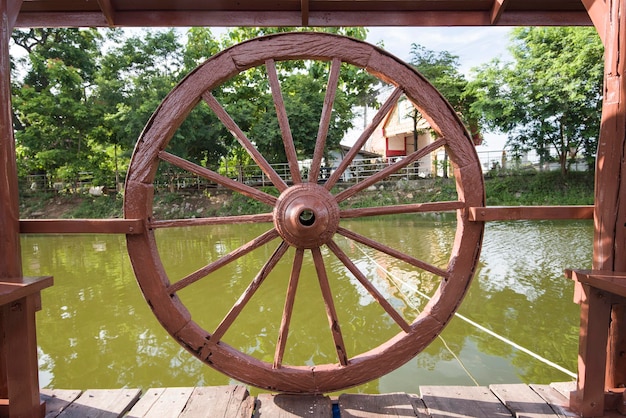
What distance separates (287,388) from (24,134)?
50.2ft

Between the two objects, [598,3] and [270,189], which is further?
[270,189]

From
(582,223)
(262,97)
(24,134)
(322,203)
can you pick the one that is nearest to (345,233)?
(322,203)

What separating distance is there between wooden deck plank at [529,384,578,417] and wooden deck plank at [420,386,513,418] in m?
0.21

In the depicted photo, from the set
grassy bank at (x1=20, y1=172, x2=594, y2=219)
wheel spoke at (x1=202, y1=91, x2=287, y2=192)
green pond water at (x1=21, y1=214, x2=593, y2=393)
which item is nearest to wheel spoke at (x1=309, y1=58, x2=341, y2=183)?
wheel spoke at (x1=202, y1=91, x2=287, y2=192)

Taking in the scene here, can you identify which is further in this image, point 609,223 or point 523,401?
point 523,401

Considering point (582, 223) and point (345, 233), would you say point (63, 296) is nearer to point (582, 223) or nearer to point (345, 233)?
point (345, 233)

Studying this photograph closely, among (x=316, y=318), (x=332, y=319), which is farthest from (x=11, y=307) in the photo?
(x=316, y=318)

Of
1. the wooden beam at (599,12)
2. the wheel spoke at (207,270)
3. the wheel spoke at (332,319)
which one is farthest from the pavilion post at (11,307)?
the wooden beam at (599,12)

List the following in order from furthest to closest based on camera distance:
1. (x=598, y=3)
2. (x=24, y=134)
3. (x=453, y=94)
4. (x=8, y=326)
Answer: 1. (x=453, y=94)
2. (x=24, y=134)
3. (x=598, y=3)
4. (x=8, y=326)

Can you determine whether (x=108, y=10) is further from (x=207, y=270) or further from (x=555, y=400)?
(x=555, y=400)

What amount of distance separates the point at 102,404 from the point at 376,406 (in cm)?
128

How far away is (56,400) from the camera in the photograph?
1.89 meters

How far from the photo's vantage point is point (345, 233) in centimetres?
202

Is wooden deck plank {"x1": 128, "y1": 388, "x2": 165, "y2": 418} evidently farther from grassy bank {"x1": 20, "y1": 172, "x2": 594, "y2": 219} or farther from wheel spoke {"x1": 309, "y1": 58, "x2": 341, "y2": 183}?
grassy bank {"x1": 20, "y1": 172, "x2": 594, "y2": 219}
